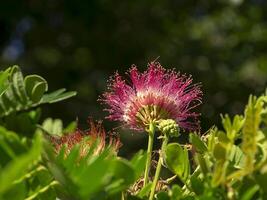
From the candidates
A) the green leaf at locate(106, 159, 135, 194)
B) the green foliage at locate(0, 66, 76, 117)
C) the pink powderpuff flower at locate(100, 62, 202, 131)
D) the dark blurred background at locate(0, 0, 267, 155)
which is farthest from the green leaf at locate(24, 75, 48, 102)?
the dark blurred background at locate(0, 0, 267, 155)

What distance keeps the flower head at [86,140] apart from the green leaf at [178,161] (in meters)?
0.07

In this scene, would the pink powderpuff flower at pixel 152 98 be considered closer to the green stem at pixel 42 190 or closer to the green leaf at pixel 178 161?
the green leaf at pixel 178 161

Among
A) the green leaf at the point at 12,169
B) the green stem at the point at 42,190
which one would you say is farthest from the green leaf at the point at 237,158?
the green leaf at the point at 12,169

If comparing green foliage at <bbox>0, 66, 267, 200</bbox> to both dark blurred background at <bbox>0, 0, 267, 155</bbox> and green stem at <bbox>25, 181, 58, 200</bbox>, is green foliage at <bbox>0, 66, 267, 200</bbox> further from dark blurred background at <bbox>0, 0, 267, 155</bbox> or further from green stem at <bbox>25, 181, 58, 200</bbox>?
dark blurred background at <bbox>0, 0, 267, 155</bbox>

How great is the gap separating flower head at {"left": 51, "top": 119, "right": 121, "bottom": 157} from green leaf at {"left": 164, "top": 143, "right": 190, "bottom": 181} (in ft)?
0.25

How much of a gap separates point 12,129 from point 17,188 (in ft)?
0.80

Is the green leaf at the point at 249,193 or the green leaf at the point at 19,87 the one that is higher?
the green leaf at the point at 19,87

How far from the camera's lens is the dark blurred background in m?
5.55

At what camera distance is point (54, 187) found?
2.29 feet

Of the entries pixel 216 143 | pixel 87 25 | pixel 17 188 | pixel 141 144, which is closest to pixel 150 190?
pixel 216 143

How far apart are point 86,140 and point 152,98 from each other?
0.13 metres

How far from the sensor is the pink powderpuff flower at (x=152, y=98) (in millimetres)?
918

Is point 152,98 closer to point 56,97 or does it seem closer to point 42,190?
point 56,97

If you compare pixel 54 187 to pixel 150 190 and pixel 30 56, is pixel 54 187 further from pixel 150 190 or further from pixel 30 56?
pixel 30 56
